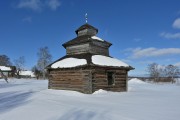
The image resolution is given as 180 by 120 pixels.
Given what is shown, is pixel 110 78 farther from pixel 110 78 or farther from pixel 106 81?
pixel 106 81

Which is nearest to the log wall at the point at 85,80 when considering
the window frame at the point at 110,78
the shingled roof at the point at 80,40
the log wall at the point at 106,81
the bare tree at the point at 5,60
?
the log wall at the point at 106,81

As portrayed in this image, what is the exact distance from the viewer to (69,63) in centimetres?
2119

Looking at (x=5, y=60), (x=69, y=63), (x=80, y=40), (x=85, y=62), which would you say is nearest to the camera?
(x=85, y=62)

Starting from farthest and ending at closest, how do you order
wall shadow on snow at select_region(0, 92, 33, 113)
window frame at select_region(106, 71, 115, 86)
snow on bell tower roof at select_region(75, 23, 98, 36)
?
1. snow on bell tower roof at select_region(75, 23, 98, 36)
2. window frame at select_region(106, 71, 115, 86)
3. wall shadow on snow at select_region(0, 92, 33, 113)

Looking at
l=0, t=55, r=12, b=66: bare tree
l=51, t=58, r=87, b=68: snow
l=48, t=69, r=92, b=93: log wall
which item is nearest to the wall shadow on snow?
l=48, t=69, r=92, b=93: log wall

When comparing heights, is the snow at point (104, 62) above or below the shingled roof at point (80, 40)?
below

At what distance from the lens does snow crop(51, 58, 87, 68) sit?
20281mm

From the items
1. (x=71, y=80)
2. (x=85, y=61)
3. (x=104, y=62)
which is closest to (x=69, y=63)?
(x=71, y=80)

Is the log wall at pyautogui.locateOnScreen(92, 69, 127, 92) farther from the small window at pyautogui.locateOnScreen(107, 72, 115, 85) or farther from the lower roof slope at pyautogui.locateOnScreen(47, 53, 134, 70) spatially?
the lower roof slope at pyautogui.locateOnScreen(47, 53, 134, 70)

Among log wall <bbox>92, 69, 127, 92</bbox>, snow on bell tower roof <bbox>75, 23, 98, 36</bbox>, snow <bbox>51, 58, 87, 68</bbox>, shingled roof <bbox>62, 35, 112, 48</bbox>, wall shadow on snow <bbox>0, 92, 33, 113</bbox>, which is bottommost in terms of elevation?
wall shadow on snow <bbox>0, 92, 33, 113</bbox>

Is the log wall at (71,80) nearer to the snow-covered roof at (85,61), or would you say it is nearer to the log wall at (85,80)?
the log wall at (85,80)

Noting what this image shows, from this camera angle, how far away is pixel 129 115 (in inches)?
389

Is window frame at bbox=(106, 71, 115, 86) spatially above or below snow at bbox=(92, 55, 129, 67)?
below

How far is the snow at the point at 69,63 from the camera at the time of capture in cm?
2028
